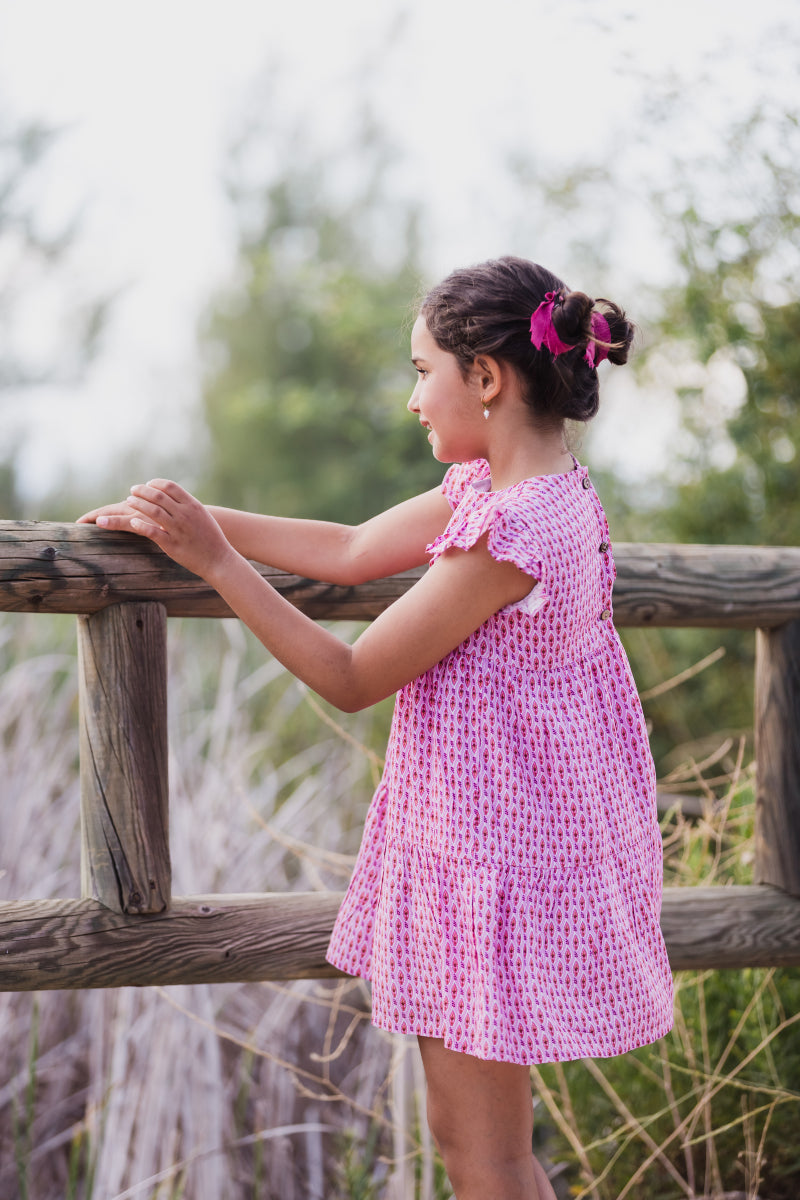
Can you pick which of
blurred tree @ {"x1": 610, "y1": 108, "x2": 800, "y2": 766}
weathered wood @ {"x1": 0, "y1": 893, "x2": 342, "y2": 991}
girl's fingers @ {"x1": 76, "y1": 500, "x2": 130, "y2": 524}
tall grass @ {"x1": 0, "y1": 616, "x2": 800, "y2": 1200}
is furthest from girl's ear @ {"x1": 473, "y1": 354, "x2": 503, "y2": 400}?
blurred tree @ {"x1": 610, "y1": 108, "x2": 800, "y2": 766}

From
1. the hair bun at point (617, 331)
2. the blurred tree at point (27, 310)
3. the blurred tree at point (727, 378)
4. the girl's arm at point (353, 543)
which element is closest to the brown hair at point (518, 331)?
the hair bun at point (617, 331)

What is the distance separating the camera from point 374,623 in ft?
4.22

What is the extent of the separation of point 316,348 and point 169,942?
334 inches

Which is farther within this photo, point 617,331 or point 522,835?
point 617,331

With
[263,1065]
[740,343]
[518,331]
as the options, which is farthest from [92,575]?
[740,343]

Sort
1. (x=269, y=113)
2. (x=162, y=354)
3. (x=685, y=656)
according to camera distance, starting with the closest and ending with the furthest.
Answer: (x=685, y=656) < (x=162, y=354) < (x=269, y=113)

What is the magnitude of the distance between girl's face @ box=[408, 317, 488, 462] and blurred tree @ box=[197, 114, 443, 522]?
5.73 metres

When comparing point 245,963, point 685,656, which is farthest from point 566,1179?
point 685,656

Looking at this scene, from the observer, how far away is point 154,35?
8.72m

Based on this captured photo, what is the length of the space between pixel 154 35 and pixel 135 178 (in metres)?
1.47

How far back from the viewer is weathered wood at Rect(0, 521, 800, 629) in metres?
1.39

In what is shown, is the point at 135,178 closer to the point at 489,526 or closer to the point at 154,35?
the point at 154,35

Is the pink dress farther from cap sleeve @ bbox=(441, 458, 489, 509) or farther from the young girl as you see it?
cap sleeve @ bbox=(441, 458, 489, 509)

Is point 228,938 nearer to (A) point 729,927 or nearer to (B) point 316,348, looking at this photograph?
(A) point 729,927
